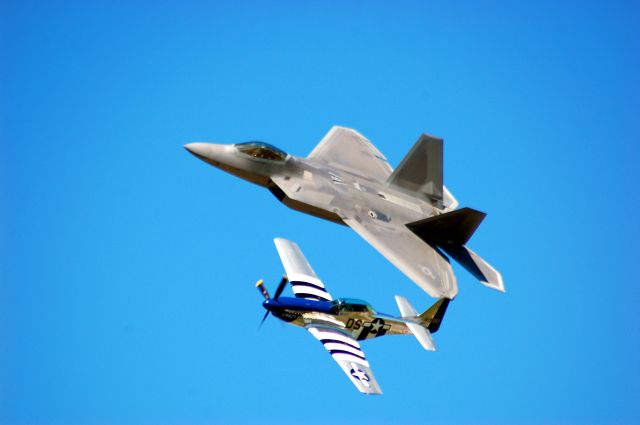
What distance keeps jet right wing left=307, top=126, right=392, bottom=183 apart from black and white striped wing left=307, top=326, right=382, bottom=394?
865cm

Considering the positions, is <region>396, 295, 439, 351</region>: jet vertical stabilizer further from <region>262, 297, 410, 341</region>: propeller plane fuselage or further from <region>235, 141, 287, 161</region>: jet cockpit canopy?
<region>235, 141, 287, 161</region>: jet cockpit canopy

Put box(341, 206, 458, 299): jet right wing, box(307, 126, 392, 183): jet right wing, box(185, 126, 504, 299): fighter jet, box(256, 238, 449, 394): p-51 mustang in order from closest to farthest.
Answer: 1. box(256, 238, 449, 394): p-51 mustang
2. box(341, 206, 458, 299): jet right wing
3. box(185, 126, 504, 299): fighter jet
4. box(307, 126, 392, 183): jet right wing

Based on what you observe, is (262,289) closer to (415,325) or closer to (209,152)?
(209,152)

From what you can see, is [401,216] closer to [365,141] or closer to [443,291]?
[443,291]

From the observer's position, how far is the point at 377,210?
42531 mm

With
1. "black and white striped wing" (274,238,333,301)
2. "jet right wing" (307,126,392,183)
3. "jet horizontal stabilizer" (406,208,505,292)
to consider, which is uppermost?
"jet right wing" (307,126,392,183)

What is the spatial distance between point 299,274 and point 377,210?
4.11 metres

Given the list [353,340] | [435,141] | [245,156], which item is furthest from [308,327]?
[435,141]

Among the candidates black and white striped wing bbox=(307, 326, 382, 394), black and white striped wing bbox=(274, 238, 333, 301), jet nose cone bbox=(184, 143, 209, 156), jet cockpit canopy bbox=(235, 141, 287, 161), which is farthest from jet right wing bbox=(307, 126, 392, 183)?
black and white striped wing bbox=(307, 326, 382, 394)

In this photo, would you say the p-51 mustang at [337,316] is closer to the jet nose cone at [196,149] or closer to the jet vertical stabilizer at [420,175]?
the jet nose cone at [196,149]

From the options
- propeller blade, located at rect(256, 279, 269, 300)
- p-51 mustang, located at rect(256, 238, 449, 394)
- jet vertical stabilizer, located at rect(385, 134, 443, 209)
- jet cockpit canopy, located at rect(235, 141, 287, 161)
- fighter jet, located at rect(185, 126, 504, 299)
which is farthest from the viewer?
jet vertical stabilizer, located at rect(385, 134, 443, 209)

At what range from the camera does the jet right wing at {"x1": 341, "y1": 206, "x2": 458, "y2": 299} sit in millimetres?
40344

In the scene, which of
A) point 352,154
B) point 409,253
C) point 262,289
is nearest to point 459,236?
point 409,253

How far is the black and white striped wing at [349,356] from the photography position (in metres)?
36.5
